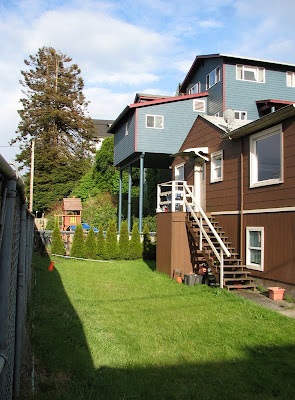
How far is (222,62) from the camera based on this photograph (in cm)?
2066

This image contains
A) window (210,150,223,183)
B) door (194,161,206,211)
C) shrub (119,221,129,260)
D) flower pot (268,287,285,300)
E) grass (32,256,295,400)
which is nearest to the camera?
grass (32,256,295,400)

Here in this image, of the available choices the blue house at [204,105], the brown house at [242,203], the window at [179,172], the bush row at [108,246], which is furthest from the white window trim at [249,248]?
the blue house at [204,105]

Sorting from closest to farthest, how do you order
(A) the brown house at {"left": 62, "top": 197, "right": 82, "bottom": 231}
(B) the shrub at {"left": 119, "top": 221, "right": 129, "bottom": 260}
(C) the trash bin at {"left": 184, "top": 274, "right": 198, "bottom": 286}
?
(C) the trash bin at {"left": 184, "top": 274, "right": 198, "bottom": 286} → (B) the shrub at {"left": 119, "top": 221, "right": 129, "bottom": 260} → (A) the brown house at {"left": 62, "top": 197, "right": 82, "bottom": 231}

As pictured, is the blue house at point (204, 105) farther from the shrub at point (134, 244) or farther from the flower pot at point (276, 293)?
the flower pot at point (276, 293)

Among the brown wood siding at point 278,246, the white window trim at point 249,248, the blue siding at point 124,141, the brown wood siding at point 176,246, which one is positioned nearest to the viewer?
the brown wood siding at point 278,246

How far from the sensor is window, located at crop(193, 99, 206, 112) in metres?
20.8

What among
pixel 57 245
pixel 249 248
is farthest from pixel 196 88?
pixel 249 248

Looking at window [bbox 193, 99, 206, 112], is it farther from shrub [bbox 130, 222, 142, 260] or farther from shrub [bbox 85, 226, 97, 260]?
shrub [bbox 85, 226, 97, 260]

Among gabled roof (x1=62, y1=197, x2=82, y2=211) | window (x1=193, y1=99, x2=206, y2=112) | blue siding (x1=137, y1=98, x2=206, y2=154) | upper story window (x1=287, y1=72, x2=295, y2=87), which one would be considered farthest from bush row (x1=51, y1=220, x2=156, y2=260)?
upper story window (x1=287, y1=72, x2=295, y2=87)

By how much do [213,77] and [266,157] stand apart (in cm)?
1355

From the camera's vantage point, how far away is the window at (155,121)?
19.4 m

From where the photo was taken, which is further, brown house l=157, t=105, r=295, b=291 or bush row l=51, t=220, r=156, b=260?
bush row l=51, t=220, r=156, b=260

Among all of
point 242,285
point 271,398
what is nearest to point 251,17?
point 242,285

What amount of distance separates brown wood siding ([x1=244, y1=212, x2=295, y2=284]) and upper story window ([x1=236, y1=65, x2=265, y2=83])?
45.8ft
